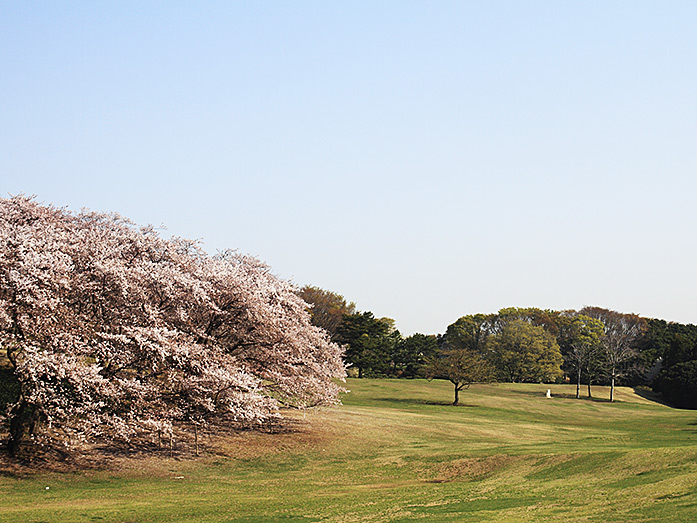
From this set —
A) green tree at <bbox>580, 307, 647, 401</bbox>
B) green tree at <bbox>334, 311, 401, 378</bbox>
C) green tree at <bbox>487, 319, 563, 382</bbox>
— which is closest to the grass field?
green tree at <bbox>334, 311, 401, 378</bbox>

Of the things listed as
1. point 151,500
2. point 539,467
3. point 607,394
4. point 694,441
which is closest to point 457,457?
point 539,467

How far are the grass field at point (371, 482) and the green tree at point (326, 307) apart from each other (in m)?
63.1

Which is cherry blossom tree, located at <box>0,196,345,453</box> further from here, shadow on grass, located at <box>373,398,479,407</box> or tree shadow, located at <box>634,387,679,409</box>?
tree shadow, located at <box>634,387,679,409</box>

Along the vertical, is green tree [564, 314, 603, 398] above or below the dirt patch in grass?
above

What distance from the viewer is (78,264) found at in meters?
25.2

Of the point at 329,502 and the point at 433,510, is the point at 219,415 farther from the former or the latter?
the point at 433,510

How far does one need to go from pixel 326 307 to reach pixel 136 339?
8605 centimetres

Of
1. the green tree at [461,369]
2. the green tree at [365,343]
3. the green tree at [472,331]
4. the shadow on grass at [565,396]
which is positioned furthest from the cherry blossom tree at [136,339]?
the green tree at [472,331]

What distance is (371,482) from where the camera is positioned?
23234 millimetres

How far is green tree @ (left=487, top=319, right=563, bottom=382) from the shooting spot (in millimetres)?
97125

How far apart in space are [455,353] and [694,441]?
94.6 feet

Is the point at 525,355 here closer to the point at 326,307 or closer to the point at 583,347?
the point at 583,347

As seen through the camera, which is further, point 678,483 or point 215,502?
point 215,502

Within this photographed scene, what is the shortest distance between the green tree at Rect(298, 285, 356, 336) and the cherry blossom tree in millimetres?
65288
